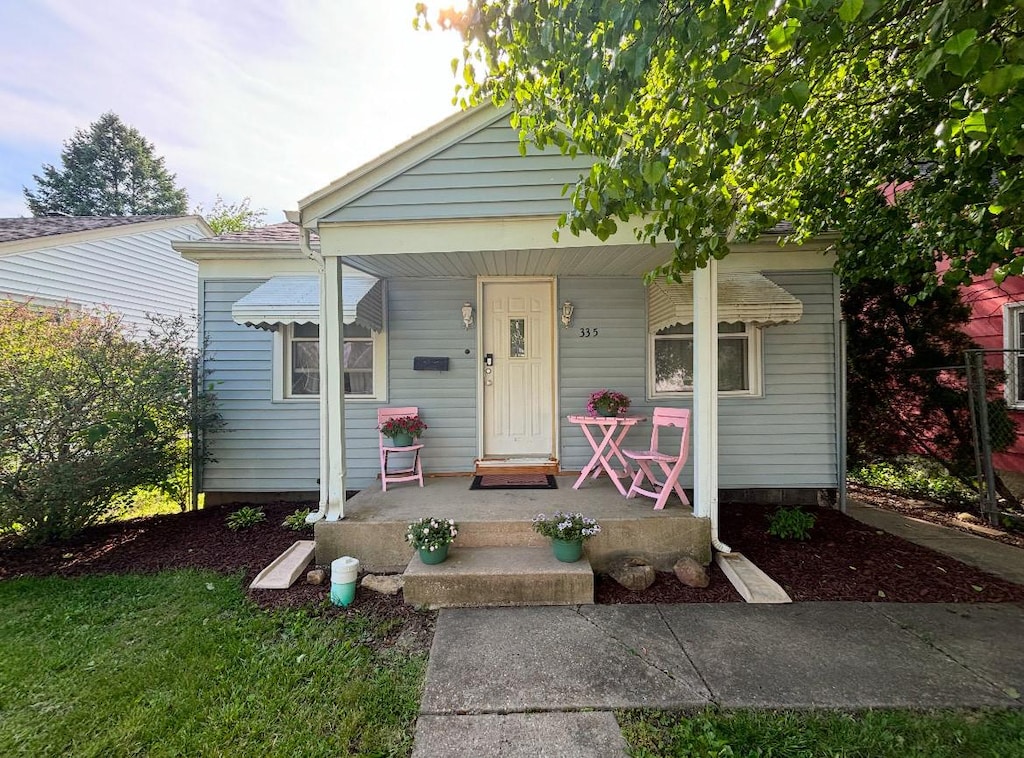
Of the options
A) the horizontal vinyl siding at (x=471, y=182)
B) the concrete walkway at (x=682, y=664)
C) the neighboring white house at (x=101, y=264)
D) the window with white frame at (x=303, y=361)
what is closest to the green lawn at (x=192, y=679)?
the concrete walkway at (x=682, y=664)

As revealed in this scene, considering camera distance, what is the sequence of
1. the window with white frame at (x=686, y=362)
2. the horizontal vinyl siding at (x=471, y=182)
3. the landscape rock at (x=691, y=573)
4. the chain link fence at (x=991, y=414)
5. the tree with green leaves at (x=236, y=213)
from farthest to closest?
1. the tree with green leaves at (x=236, y=213)
2. the window with white frame at (x=686, y=362)
3. the chain link fence at (x=991, y=414)
4. the horizontal vinyl siding at (x=471, y=182)
5. the landscape rock at (x=691, y=573)

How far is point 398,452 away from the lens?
4793 mm

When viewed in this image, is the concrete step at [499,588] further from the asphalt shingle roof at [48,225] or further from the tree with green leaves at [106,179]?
the tree with green leaves at [106,179]

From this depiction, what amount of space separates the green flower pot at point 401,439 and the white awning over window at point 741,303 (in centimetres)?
305

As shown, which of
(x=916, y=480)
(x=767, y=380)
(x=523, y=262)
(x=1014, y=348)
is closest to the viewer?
(x=523, y=262)

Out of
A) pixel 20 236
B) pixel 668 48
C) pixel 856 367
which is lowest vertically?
pixel 856 367

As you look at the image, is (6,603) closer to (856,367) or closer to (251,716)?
(251,716)

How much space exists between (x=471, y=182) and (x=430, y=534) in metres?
2.84

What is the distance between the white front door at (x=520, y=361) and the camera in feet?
16.9

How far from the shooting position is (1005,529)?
455 centimetres

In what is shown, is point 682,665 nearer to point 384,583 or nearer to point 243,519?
point 384,583

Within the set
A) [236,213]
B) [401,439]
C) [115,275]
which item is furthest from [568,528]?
[236,213]

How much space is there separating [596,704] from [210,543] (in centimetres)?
390

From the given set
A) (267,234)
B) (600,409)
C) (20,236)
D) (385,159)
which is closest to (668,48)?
(385,159)
